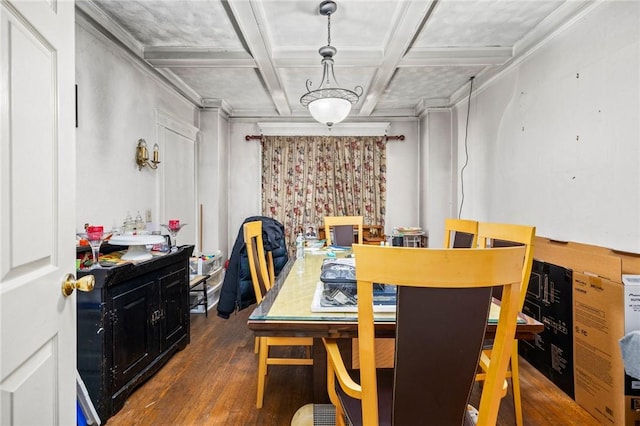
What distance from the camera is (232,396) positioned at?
201 centimetres

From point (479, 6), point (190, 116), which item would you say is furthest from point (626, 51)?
point (190, 116)

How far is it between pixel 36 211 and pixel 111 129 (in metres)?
2.00

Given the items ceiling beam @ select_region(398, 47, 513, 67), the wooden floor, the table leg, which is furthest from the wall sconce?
ceiling beam @ select_region(398, 47, 513, 67)

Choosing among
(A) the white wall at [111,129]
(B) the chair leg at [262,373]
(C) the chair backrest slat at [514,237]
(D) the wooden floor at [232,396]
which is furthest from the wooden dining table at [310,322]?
(A) the white wall at [111,129]

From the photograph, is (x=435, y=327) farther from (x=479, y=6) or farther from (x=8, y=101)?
(x=479, y=6)

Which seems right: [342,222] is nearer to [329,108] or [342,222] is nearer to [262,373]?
[329,108]

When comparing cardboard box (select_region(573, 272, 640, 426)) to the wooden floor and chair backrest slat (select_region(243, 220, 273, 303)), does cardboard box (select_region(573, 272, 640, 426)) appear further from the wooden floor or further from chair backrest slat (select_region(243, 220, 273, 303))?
chair backrest slat (select_region(243, 220, 273, 303))

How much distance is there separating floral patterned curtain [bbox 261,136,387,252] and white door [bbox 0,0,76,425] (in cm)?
382

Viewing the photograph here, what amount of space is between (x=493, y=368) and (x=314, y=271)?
116cm

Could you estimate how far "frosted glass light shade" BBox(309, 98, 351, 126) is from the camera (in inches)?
92.2

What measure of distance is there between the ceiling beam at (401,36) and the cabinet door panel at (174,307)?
2448 mm

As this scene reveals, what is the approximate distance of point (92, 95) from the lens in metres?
2.25

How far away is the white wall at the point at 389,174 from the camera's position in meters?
4.80

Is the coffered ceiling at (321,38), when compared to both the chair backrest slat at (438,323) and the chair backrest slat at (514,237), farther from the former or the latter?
the chair backrest slat at (438,323)
